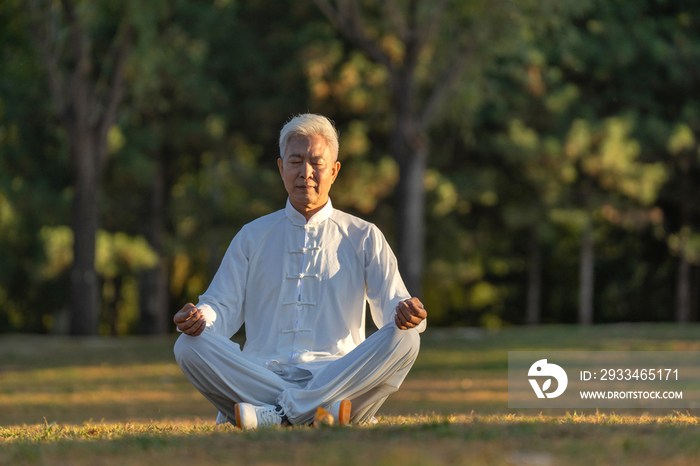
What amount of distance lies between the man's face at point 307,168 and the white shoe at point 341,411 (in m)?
1.15

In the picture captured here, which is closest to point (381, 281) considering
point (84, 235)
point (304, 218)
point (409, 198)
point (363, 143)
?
point (304, 218)

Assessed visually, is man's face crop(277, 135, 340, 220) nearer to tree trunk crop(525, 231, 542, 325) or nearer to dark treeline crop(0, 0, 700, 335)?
dark treeline crop(0, 0, 700, 335)

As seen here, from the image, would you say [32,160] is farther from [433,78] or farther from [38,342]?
[433,78]

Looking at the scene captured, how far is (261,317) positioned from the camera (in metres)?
4.87

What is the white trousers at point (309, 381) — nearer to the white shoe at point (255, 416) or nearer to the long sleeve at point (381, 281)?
the white shoe at point (255, 416)

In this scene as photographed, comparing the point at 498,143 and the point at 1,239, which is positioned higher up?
the point at 498,143

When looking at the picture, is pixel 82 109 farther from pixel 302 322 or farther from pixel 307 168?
pixel 302 322

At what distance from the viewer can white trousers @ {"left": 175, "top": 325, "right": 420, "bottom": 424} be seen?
4527 millimetres

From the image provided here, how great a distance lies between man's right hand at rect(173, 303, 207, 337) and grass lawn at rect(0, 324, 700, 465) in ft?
1.73

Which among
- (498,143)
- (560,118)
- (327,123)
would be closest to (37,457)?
(327,123)

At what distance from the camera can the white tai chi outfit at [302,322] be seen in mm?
4547

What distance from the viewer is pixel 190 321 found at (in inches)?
175

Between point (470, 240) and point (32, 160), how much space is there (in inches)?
446

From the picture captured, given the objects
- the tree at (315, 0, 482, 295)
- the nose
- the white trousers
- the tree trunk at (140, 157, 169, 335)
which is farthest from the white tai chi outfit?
the tree trunk at (140, 157, 169, 335)
